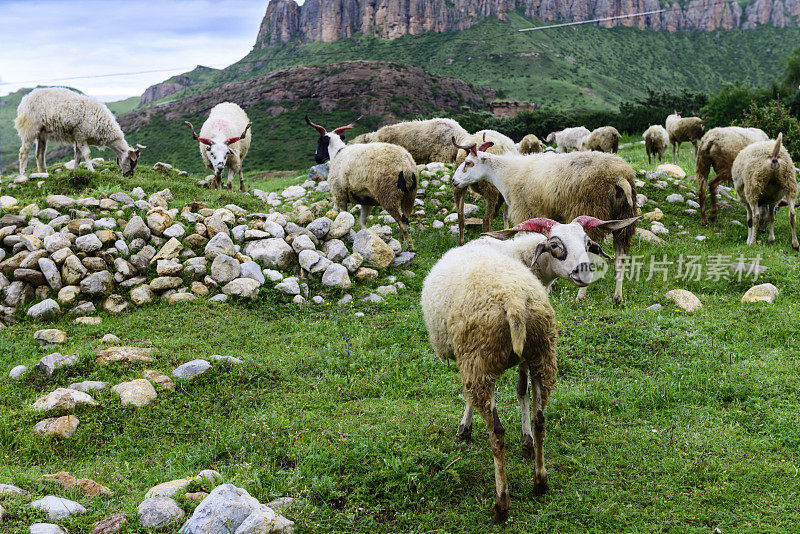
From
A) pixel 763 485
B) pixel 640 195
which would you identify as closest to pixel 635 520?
pixel 763 485

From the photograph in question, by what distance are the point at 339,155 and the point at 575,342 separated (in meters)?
7.03

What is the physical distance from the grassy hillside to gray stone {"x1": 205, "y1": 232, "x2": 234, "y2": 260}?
66084 mm

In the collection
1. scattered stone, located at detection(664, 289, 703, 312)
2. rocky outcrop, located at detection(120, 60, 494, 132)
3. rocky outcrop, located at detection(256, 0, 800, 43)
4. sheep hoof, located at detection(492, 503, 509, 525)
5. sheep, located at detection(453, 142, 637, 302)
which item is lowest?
sheep hoof, located at detection(492, 503, 509, 525)

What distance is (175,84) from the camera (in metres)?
143

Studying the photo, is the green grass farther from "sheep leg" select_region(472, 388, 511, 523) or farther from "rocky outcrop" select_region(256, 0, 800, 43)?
"rocky outcrop" select_region(256, 0, 800, 43)

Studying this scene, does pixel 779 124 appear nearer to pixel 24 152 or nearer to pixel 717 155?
pixel 717 155

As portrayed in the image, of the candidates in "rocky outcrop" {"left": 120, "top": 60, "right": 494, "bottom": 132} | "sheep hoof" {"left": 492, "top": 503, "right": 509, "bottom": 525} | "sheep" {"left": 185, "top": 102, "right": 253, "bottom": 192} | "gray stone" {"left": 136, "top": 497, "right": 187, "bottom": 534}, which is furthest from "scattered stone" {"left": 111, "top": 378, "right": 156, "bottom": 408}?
"rocky outcrop" {"left": 120, "top": 60, "right": 494, "bottom": 132}

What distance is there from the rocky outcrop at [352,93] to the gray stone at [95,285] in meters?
57.2

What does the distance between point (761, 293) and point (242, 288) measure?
8051 millimetres

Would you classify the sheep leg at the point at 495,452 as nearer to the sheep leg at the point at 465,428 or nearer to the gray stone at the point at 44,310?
the sheep leg at the point at 465,428

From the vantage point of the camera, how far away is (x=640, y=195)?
12.6 m

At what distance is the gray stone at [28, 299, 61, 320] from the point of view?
791 centimetres

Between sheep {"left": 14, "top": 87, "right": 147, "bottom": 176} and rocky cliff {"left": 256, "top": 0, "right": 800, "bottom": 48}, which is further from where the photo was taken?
rocky cliff {"left": 256, "top": 0, "right": 800, "bottom": 48}

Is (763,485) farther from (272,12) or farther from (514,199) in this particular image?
(272,12)
